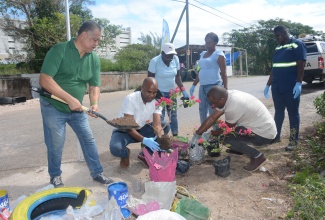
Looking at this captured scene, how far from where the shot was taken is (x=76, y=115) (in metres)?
3.09

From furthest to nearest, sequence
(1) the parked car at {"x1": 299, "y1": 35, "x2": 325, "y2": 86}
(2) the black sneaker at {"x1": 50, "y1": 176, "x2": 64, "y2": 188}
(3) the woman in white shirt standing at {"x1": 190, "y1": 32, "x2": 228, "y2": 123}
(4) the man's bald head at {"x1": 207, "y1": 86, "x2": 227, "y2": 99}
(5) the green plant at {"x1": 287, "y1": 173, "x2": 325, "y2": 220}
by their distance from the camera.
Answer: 1. (1) the parked car at {"x1": 299, "y1": 35, "x2": 325, "y2": 86}
2. (3) the woman in white shirt standing at {"x1": 190, "y1": 32, "x2": 228, "y2": 123}
3. (4) the man's bald head at {"x1": 207, "y1": 86, "x2": 227, "y2": 99}
4. (2) the black sneaker at {"x1": 50, "y1": 176, "x2": 64, "y2": 188}
5. (5) the green plant at {"x1": 287, "y1": 173, "x2": 325, "y2": 220}

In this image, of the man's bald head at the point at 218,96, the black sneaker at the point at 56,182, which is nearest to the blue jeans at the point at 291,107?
the man's bald head at the point at 218,96

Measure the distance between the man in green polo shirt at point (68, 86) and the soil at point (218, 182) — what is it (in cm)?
36

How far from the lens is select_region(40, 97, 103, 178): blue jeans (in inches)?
115

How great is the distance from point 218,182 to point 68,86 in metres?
2.02

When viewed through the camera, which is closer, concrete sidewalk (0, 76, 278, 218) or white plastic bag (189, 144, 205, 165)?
concrete sidewalk (0, 76, 278, 218)

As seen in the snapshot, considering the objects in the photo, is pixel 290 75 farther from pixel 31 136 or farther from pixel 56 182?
pixel 31 136

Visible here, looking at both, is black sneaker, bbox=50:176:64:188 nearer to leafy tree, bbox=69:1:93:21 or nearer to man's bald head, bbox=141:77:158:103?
man's bald head, bbox=141:77:158:103

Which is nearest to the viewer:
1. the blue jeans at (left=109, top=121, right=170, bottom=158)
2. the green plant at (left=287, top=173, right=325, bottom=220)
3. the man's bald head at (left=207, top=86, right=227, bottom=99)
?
the green plant at (left=287, top=173, right=325, bottom=220)

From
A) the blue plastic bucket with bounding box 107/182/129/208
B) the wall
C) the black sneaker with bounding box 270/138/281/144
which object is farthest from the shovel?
the wall

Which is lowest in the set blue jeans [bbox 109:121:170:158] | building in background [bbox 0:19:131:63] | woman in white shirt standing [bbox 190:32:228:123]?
blue jeans [bbox 109:121:170:158]

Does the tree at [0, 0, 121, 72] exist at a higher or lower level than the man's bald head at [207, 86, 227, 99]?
higher

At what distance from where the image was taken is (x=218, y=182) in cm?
331

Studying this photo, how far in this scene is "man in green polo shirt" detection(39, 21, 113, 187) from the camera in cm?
279
